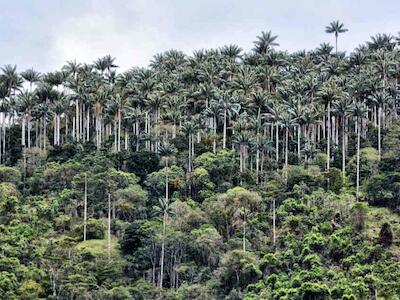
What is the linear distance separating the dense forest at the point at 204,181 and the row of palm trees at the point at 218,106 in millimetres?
342

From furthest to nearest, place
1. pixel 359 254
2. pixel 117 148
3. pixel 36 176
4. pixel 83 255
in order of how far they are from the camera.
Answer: pixel 117 148, pixel 36 176, pixel 83 255, pixel 359 254

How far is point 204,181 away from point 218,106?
1506 cm

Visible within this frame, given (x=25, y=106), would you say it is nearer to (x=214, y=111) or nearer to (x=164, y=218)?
(x=214, y=111)

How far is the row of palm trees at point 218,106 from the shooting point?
110250 millimetres

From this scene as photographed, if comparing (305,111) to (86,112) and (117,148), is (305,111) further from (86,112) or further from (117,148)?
(86,112)

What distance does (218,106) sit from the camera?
113625mm

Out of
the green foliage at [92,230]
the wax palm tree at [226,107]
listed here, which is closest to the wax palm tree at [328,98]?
the wax palm tree at [226,107]

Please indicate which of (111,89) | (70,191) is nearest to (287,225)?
(70,191)

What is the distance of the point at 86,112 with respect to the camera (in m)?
131

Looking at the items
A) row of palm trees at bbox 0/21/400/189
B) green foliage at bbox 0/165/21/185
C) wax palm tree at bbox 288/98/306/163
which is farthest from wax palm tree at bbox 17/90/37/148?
wax palm tree at bbox 288/98/306/163

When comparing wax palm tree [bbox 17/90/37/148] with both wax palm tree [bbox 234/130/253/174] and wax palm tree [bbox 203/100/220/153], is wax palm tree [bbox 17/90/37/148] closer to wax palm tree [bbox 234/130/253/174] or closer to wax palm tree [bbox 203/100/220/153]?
wax palm tree [bbox 203/100/220/153]

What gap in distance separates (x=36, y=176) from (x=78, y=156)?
702cm

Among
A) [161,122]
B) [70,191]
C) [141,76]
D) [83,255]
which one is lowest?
[83,255]

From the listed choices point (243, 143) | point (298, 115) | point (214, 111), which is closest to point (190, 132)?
point (214, 111)
